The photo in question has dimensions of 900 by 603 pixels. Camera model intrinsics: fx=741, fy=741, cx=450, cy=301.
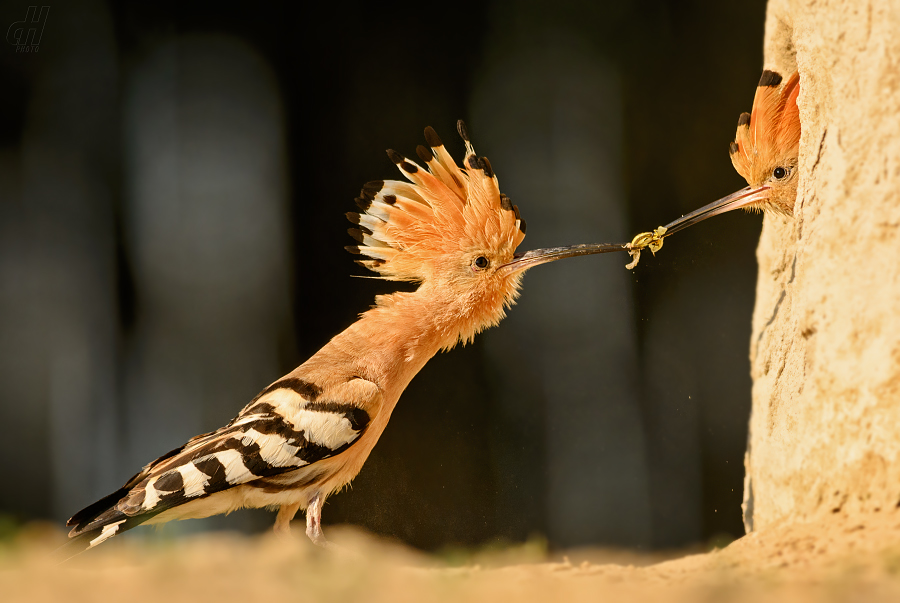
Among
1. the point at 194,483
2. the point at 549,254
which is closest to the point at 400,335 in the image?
the point at 549,254

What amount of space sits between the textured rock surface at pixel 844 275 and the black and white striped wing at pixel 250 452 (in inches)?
47.2

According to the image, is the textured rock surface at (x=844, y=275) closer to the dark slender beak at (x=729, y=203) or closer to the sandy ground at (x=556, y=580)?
the sandy ground at (x=556, y=580)

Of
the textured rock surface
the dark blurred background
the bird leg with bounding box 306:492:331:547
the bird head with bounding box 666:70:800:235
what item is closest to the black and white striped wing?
the bird leg with bounding box 306:492:331:547

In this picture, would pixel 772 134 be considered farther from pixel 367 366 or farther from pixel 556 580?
pixel 556 580

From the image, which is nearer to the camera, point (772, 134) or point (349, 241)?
point (772, 134)

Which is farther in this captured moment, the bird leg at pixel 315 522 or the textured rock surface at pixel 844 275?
the bird leg at pixel 315 522

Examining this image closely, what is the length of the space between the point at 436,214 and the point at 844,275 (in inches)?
49.3

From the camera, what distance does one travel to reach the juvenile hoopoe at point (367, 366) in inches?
83.3
